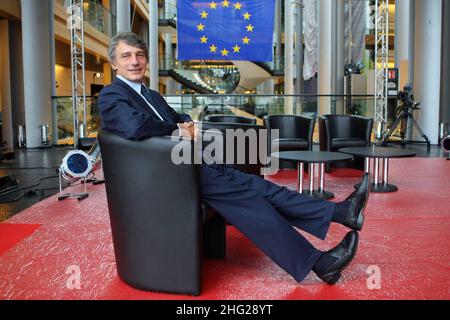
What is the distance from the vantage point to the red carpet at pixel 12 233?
3047 millimetres

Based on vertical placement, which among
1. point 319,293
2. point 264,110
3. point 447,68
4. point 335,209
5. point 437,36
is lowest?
point 319,293

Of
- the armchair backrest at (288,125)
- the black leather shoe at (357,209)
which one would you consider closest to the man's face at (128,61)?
the black leather shoe at (357,209)

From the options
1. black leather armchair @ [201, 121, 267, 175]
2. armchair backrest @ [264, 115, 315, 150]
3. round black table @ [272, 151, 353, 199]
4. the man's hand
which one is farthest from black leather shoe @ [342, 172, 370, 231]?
armchair backrest @ [264, 115, 315, 150]

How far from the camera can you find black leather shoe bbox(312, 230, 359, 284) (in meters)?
2.24

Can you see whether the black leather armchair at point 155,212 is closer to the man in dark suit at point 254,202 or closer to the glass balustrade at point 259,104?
the man in dark suit at point 254,202

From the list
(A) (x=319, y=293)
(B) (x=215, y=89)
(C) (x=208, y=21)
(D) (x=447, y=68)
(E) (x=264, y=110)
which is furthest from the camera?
(B) (x=215, y=89)

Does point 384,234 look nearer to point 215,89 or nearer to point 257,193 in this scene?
point 257,193

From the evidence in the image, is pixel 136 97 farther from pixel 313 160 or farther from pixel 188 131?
pixel 313 160

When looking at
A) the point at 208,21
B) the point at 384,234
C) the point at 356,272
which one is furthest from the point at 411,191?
the point at 208,21

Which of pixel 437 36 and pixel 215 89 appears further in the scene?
pixel 215 89

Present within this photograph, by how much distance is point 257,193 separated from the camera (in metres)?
2.30

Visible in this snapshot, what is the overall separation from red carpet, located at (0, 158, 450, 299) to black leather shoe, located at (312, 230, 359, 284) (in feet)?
0.18
